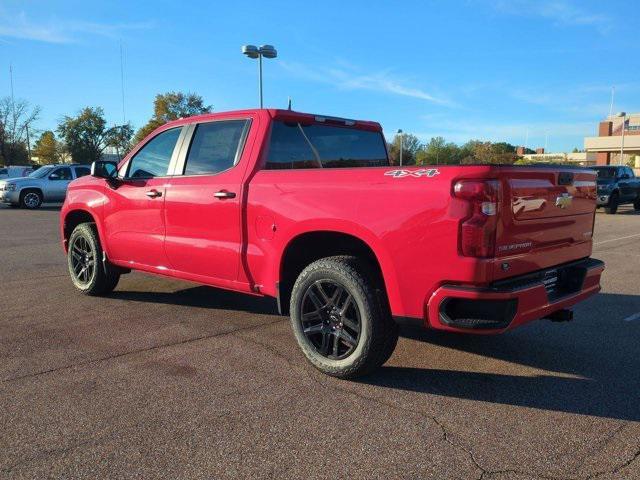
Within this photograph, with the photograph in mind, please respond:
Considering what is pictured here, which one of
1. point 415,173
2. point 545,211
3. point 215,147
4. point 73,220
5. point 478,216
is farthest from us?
point 73,220

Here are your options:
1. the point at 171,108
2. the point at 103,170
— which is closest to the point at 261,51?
the point at 103,170

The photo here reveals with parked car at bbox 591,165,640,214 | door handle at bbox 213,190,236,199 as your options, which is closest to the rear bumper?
door handle at bbox 213,190,236,199

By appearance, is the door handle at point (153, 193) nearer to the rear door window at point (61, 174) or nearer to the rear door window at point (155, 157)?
the rear door window at point (155, 157)

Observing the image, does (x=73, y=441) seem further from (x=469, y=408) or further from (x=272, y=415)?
(x=469, y=408)

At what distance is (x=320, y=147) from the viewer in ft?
16.4

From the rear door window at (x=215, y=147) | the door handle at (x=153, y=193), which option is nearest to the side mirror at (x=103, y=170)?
the door handle at (x=153, y=193)

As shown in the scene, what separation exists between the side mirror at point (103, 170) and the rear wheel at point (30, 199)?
60.5ft

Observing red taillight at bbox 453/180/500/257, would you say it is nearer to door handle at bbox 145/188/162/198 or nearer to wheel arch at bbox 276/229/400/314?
wheel arch at bbox 276/229/400/314

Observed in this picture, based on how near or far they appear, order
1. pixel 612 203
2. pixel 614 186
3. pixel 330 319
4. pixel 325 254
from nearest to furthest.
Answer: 1. pixel 330 319
2. pixel 325 254
3. pixel 614 186
4. pixel 612 203

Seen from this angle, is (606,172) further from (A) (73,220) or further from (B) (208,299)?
(A) (73,220)

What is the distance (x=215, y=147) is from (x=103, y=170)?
153cm

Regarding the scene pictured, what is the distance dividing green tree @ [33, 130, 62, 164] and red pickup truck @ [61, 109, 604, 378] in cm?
7393

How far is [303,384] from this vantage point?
3.78 metres

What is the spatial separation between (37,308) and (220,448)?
376 cm
